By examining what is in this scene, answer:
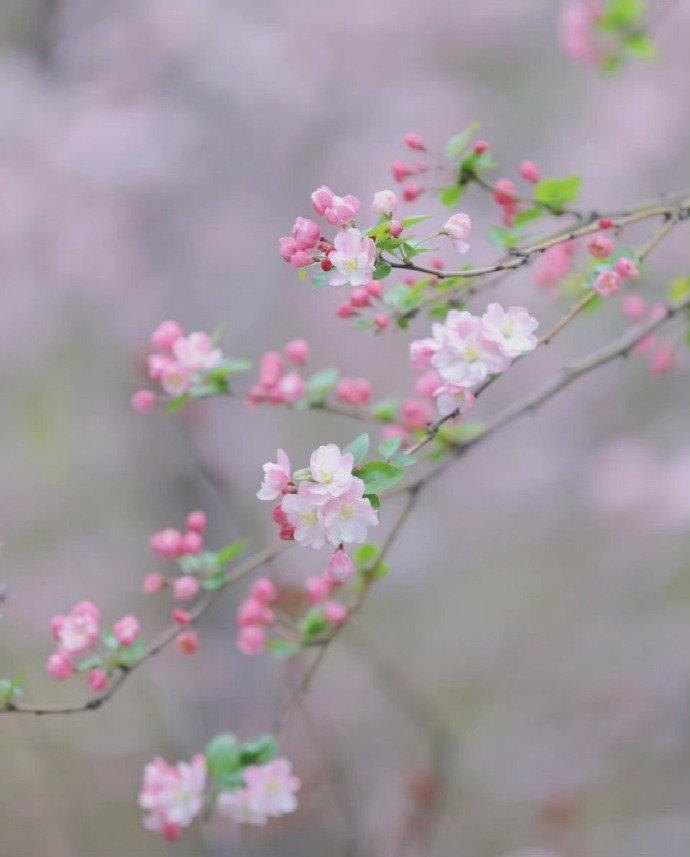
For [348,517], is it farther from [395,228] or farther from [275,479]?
[395,228]

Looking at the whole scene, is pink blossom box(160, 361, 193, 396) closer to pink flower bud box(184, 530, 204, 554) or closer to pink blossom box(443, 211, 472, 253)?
pink flower bud box(184, 530, 204, 554)

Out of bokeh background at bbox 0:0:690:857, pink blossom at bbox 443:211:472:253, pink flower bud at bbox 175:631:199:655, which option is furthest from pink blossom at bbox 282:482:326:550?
bokeh background at bbox 0:0:690:857

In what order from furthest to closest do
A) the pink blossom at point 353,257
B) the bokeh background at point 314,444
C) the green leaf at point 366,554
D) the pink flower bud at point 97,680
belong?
the bokeh background at point 314,444 → the green leaf at point 366,554 → the pink flower bud at point 97,680 → the pink blossom at point 353,257

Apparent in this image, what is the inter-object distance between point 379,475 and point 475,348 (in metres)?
0.13

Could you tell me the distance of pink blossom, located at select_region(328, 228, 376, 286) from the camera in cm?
75

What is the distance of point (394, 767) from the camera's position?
10.6ft

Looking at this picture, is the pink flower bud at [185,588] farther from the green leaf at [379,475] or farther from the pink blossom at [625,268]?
the pink blossom at [625,268]

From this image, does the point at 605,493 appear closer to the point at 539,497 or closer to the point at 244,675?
the point at 539,497

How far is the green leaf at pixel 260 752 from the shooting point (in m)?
1.07

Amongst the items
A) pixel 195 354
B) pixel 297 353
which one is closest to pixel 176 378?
pixel 195 354

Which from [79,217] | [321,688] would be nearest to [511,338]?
[79,217]

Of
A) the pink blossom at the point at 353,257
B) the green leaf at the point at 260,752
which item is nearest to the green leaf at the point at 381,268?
the pink blossom at the point at 353,257

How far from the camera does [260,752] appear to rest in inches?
42.2

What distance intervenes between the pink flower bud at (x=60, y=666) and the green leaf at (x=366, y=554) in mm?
329
